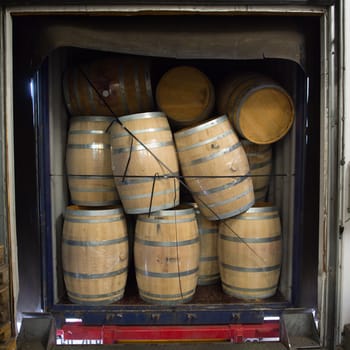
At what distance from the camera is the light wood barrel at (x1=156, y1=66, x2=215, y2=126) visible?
3.44 metres

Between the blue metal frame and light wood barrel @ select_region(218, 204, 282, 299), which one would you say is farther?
light wood barrel @ select_region(218, 204, 282, 299)

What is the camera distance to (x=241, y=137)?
3469mm

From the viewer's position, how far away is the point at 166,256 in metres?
3.05

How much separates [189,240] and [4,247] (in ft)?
5.01

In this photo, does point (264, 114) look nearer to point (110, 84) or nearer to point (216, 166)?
point (216, 166)

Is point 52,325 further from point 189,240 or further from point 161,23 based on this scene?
point 161,23

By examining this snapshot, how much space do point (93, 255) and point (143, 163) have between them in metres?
0.95

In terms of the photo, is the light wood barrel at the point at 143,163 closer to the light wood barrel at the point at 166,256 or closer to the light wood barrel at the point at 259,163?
the light wood barrel at the point at 166,256

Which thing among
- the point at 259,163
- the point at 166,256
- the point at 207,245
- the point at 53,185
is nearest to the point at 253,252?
the point at 207,245

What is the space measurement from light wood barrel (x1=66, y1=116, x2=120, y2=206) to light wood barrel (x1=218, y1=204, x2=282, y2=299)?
127 cm

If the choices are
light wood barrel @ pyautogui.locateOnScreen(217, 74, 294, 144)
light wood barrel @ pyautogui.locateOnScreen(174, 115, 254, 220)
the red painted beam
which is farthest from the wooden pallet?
light wood barrel @ pyautogui.locateOnScreen(217, 74, 294, 144)

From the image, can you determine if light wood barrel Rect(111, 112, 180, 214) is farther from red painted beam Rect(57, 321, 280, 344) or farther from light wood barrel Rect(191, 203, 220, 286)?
red painted beam Rect(57, 321, 280, 344)

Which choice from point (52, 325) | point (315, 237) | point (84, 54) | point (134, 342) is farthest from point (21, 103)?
point (315, 237)

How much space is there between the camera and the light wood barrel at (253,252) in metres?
3.17
